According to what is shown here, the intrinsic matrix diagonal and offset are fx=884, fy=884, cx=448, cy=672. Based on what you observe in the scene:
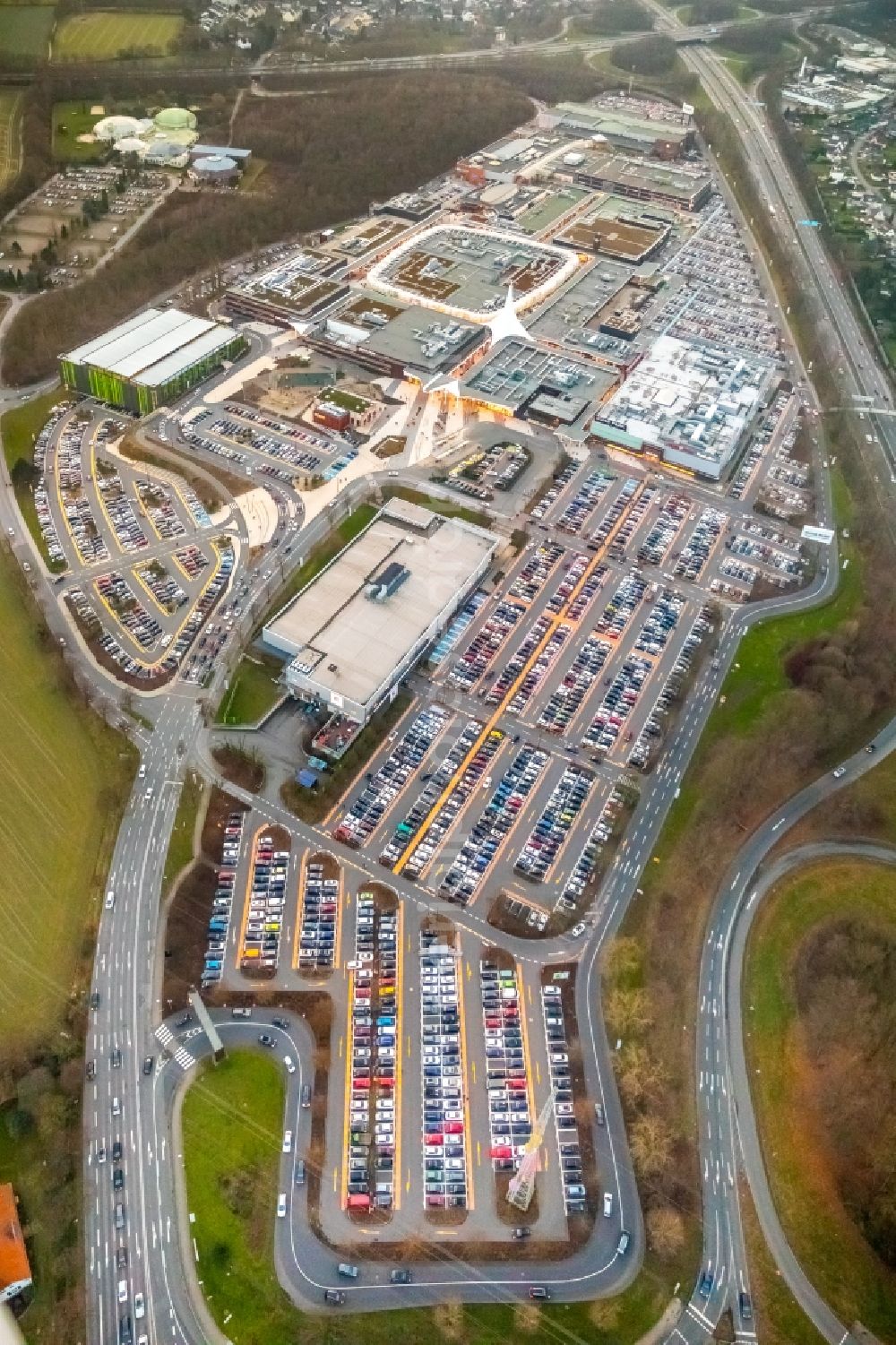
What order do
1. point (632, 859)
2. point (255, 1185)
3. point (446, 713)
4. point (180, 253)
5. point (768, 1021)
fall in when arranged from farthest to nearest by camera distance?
point (180, 253), point (446, 713), point (632, 859), point (768, 1021), point (255, 1185)

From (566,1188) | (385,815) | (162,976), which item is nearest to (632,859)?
(385,815)

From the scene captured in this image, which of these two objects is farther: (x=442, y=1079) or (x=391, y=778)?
(x=391, y=778)

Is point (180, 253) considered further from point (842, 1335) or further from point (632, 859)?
point (842, 1335)

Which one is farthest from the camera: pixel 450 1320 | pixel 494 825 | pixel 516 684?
pixel 516 684

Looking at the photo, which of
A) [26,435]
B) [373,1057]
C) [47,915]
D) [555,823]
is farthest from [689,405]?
[47,915]

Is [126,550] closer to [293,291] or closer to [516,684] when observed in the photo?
[516,684]

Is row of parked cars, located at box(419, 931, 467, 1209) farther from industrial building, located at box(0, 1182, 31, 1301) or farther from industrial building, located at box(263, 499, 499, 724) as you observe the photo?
industrial building, located at box(0, 1182, 31, 1301)

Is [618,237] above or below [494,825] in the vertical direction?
above
